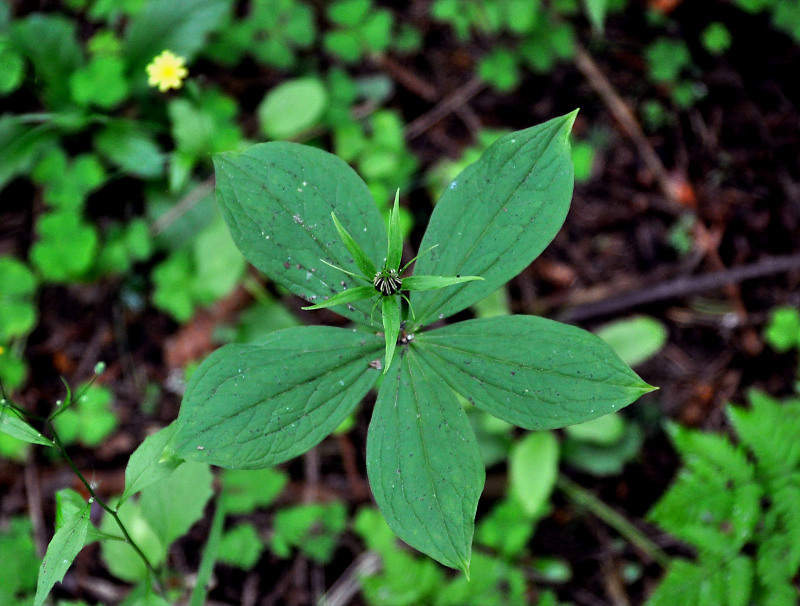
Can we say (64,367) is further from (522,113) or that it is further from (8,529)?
(522,113)

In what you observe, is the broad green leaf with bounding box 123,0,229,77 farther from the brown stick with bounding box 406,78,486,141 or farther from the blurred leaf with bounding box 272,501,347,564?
the blurred leaf with bounding box 272,501,347,564

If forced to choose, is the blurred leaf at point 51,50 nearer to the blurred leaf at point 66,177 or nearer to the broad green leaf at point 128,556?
the blurred leaf at point 66,177

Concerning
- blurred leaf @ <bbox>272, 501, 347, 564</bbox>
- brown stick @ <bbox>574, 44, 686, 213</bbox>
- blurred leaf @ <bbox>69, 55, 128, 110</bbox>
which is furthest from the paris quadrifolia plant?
brown stick @ <bbox>574, 44, 686, 213</bbox>

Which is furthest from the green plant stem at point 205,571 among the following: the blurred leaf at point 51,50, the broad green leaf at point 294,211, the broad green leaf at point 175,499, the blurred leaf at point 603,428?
the blurred leaf at point 51,50

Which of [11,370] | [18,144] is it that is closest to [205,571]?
[11,370]

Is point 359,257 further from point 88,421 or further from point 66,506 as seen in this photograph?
point 88,421

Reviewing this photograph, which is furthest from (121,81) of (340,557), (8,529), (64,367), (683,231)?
(683,231)

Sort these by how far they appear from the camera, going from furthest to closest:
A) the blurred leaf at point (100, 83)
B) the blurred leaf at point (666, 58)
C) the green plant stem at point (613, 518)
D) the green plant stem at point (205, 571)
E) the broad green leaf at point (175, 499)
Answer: the blurred leaf at point (666, 58) → the blurred leaf at point (100, 83) → the green plant stem at point (613, 518) → the broad green leaf at point (175, 499) → the green plant stem at point (205, 571)
